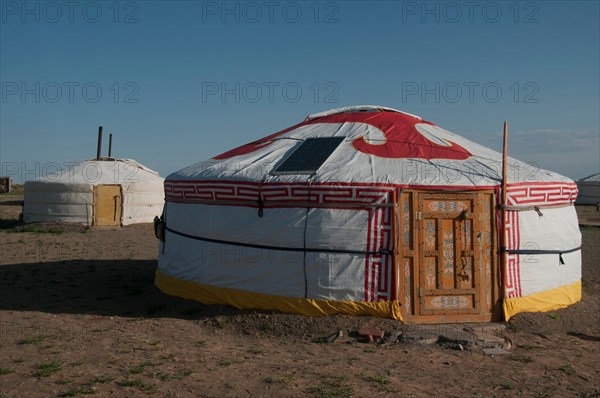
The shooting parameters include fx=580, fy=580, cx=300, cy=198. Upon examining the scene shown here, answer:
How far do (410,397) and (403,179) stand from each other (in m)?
2.29

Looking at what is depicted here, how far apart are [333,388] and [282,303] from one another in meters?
1.78

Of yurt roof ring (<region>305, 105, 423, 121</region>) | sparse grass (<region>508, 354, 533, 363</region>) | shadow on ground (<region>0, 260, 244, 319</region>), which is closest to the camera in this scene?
sparse grass (<region>508, 354, 533, 363</region>)

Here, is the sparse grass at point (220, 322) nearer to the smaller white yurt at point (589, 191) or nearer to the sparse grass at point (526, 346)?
the sparse grass at point (526, 346)

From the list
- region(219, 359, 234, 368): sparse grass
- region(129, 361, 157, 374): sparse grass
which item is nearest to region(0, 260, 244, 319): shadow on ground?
region(219, 359, 234, 368): sparse grass

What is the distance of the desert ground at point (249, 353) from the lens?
4141mm

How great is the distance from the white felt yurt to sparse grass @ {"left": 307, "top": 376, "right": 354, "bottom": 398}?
11.5m

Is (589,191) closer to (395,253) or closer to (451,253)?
(451,253)

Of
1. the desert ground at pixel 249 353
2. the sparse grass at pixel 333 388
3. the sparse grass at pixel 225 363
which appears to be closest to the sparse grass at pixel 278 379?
the desert ground at pixel 249 353

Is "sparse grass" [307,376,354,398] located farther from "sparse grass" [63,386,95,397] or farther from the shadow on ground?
the shadow on ground

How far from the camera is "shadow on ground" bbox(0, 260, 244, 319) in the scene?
6371 millimetres

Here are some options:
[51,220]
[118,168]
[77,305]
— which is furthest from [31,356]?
[118,168]

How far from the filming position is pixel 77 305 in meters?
6.69

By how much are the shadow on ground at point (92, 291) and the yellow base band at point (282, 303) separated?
0.10 m

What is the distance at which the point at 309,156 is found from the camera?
627 cm
